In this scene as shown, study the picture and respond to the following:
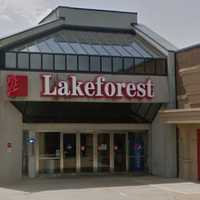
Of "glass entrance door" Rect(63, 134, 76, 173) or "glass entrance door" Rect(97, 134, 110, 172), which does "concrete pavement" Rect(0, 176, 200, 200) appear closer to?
"glass entrance door" Rect(63, 134, 76, 173)

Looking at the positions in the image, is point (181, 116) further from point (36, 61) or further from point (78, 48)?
point (36, 61)

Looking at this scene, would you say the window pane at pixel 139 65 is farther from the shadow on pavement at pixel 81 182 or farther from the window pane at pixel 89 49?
the shadow on pavement at pixel 81 182

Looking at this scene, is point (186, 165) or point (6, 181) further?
point (186, 165)

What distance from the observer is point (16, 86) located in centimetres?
2352

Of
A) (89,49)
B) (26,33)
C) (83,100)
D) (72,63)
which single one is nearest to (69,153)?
(83,100)

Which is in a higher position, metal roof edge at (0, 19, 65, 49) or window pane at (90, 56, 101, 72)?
metal roof edge at (0, 19, 65, 49)

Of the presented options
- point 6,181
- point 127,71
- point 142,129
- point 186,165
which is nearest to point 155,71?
point 127,71

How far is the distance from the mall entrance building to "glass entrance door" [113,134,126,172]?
2.3 inches

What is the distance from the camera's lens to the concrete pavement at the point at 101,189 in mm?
19219

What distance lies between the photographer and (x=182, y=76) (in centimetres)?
2545

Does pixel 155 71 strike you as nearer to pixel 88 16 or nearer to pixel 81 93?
pixel 81 93

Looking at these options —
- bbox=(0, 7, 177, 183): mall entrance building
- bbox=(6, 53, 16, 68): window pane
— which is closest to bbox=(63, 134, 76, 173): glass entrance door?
bbox=(0, 7, 177, 183): mall entrance building

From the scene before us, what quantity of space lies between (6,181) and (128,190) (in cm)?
644

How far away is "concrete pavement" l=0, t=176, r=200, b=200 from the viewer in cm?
1922
